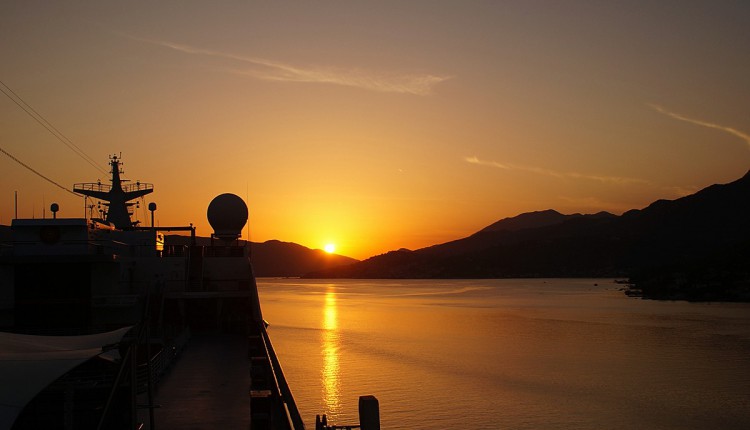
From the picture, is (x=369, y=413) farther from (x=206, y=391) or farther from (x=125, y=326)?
(x=125, y=326)

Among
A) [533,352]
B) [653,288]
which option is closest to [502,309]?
[653,288]

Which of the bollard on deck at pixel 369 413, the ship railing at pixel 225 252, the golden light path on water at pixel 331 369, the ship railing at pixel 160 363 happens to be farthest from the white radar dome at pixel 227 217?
the bollard on deck at pixel 369 413

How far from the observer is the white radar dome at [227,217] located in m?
47.5

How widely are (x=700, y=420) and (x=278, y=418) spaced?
2141 centimetres

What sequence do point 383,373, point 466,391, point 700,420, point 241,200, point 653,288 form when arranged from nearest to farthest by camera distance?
point 700,420 < point 466,391 < point 383,373 < point 241,200 < point 653,288

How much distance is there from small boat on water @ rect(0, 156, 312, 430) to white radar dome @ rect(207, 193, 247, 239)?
0.08 metres

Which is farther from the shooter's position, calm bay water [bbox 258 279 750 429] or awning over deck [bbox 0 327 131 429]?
calm bay water [bbox 258 279 750 429]

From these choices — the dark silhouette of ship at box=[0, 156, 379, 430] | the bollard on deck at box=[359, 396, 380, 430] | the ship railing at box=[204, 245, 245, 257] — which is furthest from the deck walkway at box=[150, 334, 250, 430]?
the ship railing at box=[204, 245, 245, 257]

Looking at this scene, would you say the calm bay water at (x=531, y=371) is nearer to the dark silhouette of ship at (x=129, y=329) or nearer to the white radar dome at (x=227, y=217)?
the dark silhouette of ship at (x=129, y=329)

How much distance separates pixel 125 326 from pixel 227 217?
19036mm

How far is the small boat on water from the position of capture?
45.7 feet

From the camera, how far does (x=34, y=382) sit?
1104 centimetres

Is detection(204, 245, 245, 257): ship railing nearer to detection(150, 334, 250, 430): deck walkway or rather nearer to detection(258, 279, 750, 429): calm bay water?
detection(258, 279, 750, 429): calm bay water

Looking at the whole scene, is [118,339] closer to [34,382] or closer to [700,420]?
[34,382]
